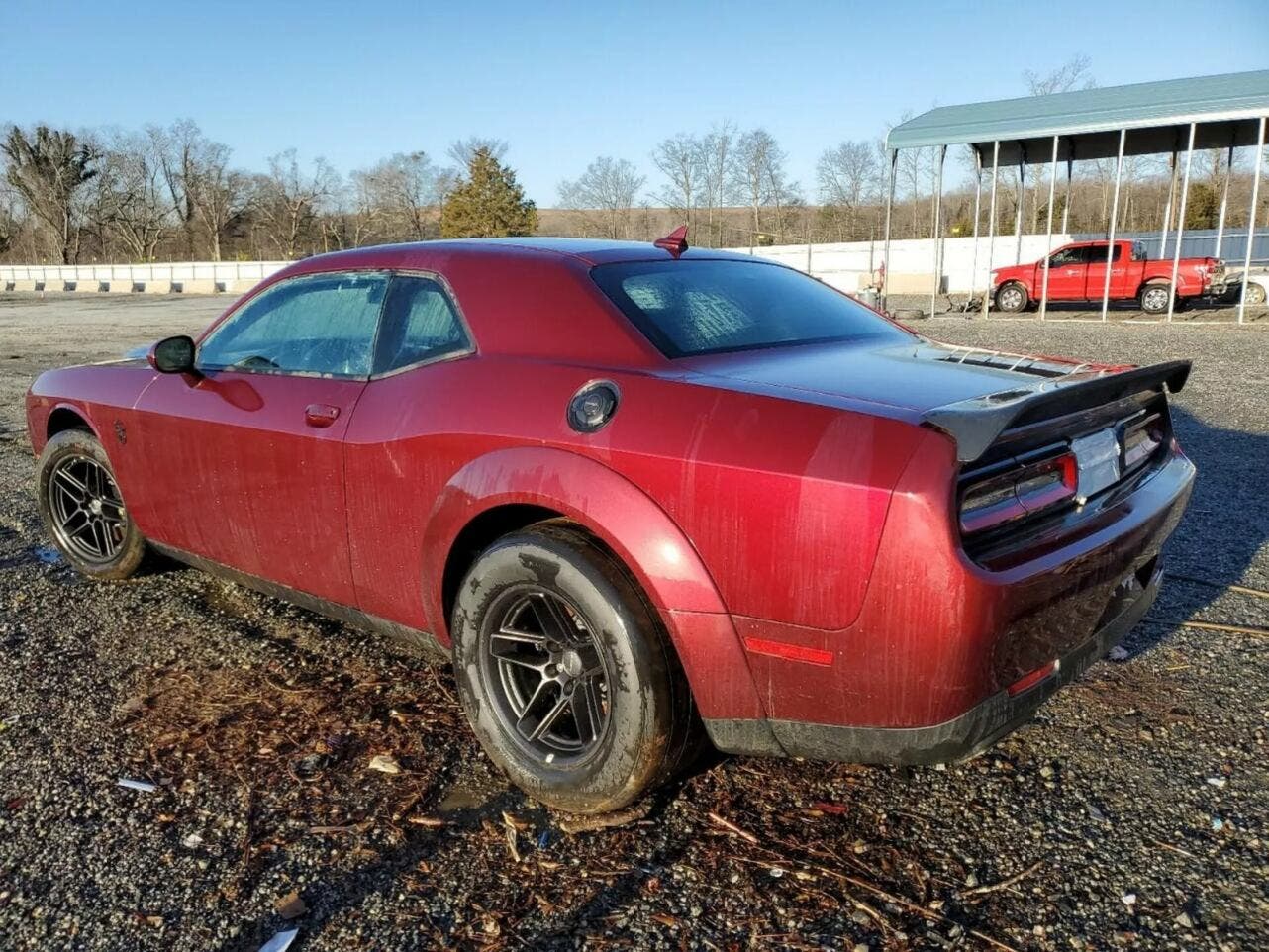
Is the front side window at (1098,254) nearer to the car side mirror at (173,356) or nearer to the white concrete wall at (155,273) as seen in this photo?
the car side mirror at (173,356)

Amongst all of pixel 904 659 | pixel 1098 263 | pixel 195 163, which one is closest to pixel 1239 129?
pixel 1098 263

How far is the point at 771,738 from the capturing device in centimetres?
220

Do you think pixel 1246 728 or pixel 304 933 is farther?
pixel 1246 728

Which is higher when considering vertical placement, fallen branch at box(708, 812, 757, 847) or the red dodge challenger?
the red dodge challenger

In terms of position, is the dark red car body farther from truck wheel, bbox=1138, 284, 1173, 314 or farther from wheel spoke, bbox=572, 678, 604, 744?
truck wheel, bbox=1138, 284, 1173, 314

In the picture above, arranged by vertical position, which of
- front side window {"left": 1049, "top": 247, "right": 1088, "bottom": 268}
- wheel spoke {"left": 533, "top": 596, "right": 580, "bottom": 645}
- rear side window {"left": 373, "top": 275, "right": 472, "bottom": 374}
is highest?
front side window {"left": 1049, "top": 247, "right": 1088, "bottom": 268}

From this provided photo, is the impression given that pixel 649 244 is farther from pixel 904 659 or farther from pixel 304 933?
pixel 304 933

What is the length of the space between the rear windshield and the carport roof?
17.3 metres

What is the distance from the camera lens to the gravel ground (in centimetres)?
206

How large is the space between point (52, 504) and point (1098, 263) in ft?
73.0

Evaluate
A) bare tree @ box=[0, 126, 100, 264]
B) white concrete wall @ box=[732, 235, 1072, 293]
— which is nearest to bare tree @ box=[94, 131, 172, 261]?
bare tree @ box=[0, 126, 100, 264]

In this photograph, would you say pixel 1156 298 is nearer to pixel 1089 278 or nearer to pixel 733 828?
pixel 1089 278

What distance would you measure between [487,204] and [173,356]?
195 ft

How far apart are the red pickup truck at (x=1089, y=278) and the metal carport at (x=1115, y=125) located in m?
1.01
